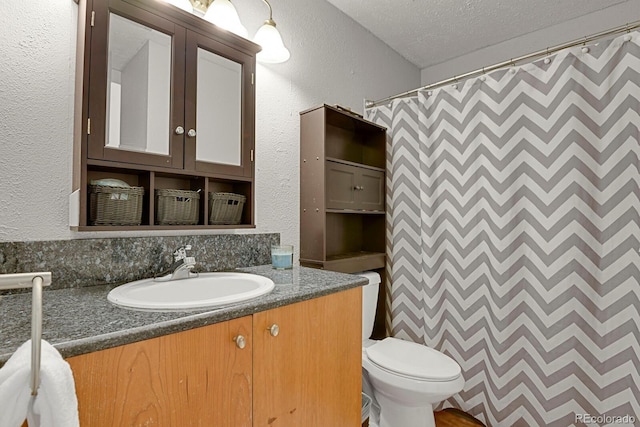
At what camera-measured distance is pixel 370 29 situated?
2.25m

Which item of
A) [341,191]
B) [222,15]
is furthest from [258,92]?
[341,191]

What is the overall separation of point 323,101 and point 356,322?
1.31m

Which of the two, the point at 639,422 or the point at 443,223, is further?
the point at 443,223

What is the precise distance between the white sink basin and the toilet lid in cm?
76

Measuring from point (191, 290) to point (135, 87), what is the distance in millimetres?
746

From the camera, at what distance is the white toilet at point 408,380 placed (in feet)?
4.47

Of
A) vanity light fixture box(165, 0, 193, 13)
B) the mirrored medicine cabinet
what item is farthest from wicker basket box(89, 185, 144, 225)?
vanity light fixture box(165, 0, 193, 13)

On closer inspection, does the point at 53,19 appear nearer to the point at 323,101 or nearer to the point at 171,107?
the point at 171,107

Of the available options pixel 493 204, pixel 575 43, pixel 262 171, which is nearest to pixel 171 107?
pixel 262 171

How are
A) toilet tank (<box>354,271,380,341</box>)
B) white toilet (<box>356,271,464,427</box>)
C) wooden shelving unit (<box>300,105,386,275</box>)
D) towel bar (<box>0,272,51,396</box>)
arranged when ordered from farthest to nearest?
toilet tank (<box>354,271,380,341</box>)
wooden shelving unit (<box>300,105,386,275</box>)
white toilet (<box>356,271,464,427</box>)
towel bar (<box>0,272,51,396</box>)

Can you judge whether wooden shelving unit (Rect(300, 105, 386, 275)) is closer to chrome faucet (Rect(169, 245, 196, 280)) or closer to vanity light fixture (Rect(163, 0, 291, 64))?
vanity light fixture (Rect(163, 0, 291, 64))

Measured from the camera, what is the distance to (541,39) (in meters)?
2.24

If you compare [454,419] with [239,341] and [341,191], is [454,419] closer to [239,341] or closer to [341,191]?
[341,191]

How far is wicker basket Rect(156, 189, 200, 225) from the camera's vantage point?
1.17m
